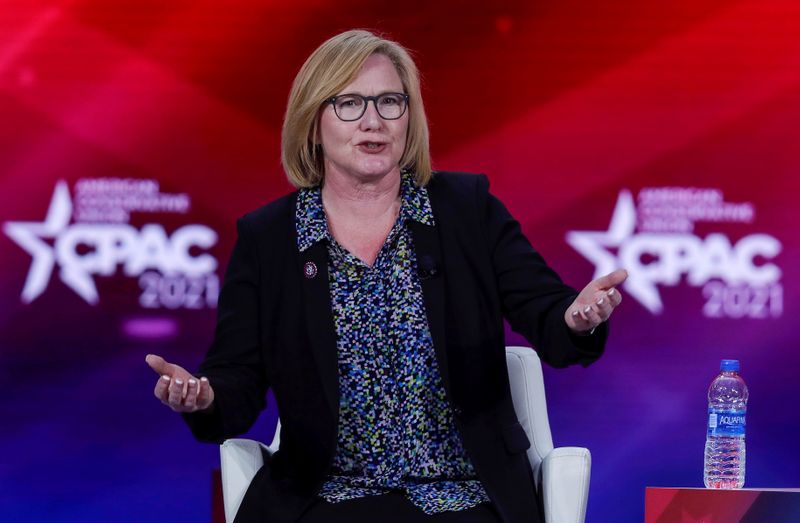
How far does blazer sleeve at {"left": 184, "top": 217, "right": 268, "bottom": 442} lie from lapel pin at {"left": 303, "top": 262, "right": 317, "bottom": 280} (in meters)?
0.13

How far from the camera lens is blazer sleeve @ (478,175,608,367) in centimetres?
227

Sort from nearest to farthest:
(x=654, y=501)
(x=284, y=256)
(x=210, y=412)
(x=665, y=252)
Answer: (x=210, y=412), (x=284, y=256), (x=654, y=501), (x=665, y=252)

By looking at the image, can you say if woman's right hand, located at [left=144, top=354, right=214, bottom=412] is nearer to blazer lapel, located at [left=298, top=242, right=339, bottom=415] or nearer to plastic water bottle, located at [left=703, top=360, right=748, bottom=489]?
blazer lapel, located at [left=298, top=242, right=339, bottom=415]

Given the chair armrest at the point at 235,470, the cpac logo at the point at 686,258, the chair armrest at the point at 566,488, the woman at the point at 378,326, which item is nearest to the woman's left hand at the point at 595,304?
the woman at the point at 378,326

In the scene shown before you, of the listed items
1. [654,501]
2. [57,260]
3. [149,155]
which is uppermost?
[149,155]

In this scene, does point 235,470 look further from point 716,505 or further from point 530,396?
point 716,505

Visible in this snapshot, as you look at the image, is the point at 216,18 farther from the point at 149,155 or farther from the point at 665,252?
the point at 665,252

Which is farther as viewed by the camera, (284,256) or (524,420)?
(524,420)

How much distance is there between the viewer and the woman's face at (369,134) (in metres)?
2.48

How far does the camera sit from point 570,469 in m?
2.48

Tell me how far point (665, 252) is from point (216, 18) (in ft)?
5.95

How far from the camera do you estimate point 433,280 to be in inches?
94.9

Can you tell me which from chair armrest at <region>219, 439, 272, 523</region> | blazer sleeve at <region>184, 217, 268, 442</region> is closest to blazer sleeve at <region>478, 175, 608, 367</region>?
blazer sleeve at <region>184, 217, 268, 442</region>

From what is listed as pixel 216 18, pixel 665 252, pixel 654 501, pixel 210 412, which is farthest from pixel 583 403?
pixel 210 412
